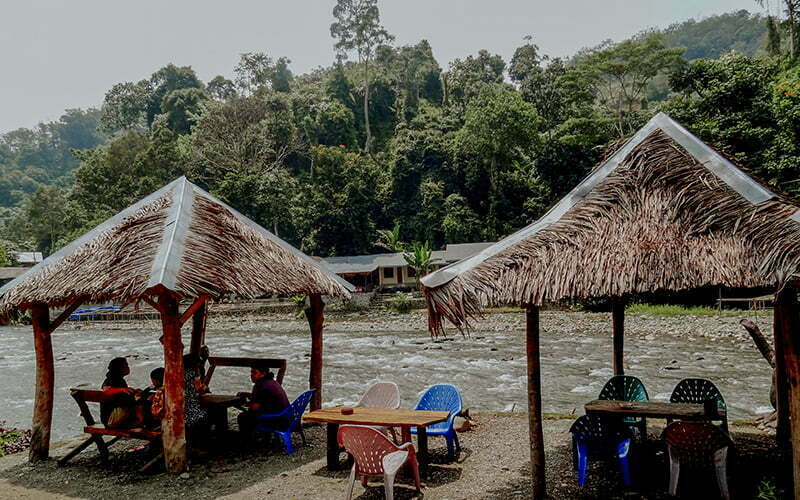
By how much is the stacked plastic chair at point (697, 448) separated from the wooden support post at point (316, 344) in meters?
4.91

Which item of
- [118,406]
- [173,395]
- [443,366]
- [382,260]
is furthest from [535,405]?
[382,260]

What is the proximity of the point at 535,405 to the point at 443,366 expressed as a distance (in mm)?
13852

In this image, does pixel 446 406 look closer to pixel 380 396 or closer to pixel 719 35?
pixel 380 396

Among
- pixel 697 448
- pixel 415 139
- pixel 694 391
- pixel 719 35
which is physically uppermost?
pixel 719 35

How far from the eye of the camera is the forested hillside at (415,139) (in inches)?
1092

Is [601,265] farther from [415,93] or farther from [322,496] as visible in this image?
[415,93]

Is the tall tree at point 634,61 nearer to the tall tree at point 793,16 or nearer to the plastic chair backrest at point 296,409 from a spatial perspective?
the tall tree at point 793,16

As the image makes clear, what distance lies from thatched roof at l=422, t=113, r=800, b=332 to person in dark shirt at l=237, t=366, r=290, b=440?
310cm

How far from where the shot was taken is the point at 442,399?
7238 millimetres

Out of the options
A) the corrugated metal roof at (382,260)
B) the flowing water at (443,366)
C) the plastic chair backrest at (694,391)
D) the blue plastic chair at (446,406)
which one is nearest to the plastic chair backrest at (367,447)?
the blue plastic chair at (446,406)

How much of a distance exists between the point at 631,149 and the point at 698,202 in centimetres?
93

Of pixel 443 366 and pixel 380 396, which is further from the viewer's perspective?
pixel 443 366

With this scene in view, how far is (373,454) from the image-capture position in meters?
5.26

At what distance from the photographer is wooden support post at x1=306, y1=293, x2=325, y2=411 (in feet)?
28.2
